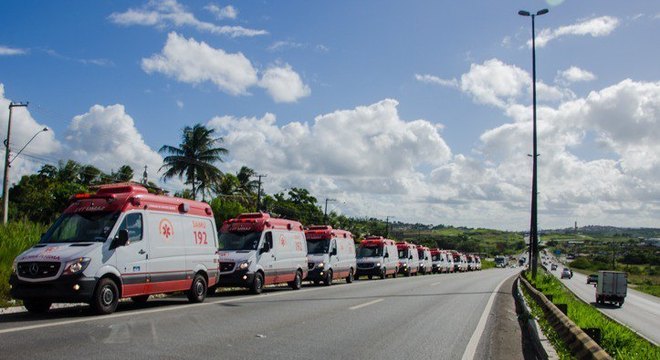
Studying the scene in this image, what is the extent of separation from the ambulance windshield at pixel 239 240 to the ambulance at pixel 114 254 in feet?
13.0

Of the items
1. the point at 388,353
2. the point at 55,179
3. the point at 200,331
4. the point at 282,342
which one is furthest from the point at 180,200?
the point at 55,179

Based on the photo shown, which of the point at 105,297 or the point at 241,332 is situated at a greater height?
the point at 105,297

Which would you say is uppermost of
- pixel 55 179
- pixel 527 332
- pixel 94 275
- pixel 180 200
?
pixel 55 179

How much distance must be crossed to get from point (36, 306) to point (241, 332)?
455cm

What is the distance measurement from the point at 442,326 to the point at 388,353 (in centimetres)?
389

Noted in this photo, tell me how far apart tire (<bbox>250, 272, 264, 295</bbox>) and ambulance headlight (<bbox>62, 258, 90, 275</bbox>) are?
7.62 m

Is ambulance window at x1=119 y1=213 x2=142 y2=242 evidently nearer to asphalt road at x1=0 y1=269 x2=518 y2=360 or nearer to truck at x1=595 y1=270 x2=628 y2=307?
asphalt road at x1=0 y1=269 x2=518 y2=360

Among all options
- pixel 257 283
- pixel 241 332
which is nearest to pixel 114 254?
pixel 241 332

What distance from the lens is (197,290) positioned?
1455cm

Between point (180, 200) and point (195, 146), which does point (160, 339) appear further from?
point (195, 146)

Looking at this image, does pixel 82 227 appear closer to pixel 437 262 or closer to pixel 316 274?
pixel 316 274

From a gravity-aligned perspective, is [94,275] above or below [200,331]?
above

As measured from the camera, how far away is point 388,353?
8570mm

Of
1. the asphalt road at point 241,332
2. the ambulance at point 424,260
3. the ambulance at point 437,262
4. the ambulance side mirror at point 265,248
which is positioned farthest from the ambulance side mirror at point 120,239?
the ambulance at point 437,262
